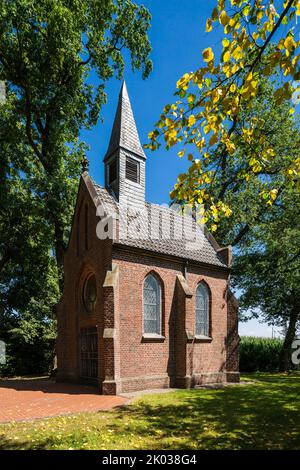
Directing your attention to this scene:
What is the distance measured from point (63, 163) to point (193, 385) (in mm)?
16147

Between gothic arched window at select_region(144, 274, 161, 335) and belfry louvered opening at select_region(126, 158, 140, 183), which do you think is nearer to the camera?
gothic arched window at select_region(144, 274, 161, 335)

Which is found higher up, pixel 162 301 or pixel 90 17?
pixel 90 17

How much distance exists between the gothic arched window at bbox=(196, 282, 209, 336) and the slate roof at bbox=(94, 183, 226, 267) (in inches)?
62.1

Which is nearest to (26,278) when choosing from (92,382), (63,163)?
(63,163)

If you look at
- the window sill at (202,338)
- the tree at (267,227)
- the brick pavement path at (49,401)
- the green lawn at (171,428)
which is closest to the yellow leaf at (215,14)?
the green lawn at (171,428)

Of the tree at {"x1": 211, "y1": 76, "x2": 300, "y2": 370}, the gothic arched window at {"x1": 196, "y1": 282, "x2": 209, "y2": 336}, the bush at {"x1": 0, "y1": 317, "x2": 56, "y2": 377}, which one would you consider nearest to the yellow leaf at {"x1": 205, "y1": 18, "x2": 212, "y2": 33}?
the gothic arched window at {"x1": 196, "y1": 282, "x2": 209, "y2": 336}

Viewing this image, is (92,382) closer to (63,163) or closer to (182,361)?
(182,361)

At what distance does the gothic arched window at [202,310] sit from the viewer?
1766 centimetres

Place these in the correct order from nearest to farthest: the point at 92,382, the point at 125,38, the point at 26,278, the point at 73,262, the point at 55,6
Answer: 1. the point at 92,382
2. the point at 55,6
3. the point at 73,262
4. the point at 125,38
5. the point at 26,278

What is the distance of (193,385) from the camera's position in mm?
15914

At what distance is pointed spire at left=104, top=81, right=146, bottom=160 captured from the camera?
18.3 metres

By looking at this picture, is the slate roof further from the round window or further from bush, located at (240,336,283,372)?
bush, located at (240,336,283,372)

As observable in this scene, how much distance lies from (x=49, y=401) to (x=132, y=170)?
1191 cm

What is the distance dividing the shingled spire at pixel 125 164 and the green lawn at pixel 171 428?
1045 cm
